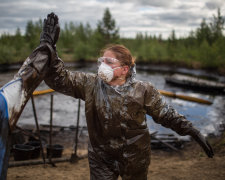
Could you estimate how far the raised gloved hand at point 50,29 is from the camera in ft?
6.68

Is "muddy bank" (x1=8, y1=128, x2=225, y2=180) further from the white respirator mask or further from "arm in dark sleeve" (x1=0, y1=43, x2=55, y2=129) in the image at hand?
"arm in dark sleeve" (x1=0, y1=43, x2=55, y2=129)

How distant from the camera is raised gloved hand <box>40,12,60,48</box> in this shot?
2037mm

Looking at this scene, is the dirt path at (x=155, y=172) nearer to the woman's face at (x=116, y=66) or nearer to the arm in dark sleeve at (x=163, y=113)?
the arm in dark sleeve at (x=163, y=113)

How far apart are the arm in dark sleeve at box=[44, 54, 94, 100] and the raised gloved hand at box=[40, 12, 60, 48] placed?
0.61 feet

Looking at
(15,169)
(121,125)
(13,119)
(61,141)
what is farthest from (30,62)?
(61,141)

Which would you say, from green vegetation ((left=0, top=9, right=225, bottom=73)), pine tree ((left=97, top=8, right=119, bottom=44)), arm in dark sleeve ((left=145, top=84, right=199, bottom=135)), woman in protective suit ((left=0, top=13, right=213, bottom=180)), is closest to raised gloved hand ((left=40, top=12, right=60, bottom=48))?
woman in protective suit ((left=0, top=13, right=213, bottom=180))

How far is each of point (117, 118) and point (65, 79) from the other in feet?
2.09

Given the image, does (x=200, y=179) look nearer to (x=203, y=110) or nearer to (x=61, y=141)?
(x=61, y=141)

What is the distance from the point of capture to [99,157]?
225 cm

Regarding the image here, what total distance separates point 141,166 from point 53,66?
132 centimetres

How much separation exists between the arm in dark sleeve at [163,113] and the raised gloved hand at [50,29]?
3.40 feet

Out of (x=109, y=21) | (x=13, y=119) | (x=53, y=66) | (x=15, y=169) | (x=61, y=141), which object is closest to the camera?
(x=13, y=119)

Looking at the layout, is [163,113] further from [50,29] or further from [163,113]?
[50,29]

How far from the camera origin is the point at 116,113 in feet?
6.97
